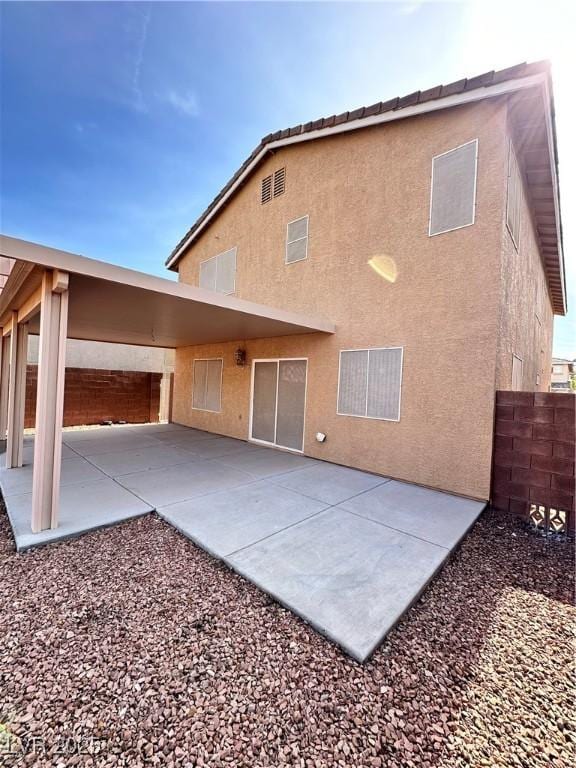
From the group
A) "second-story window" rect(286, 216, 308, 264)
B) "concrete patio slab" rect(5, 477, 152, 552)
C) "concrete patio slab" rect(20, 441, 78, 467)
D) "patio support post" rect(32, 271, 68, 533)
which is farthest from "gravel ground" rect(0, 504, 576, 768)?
"second-story window" rect(286, 216, 308, 264)

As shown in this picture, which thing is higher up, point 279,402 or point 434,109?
point 434,109

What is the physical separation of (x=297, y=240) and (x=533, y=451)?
22.0ft

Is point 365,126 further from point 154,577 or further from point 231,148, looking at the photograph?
point 154,577

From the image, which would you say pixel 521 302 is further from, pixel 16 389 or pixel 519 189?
pixel 16 389

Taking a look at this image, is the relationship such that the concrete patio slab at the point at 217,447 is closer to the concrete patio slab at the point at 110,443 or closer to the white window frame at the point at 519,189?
the concrete patio slab at the point at 110,443

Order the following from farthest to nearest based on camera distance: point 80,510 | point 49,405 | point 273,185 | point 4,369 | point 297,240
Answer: point 273,185, point 297,240, point 4,369, point 80,510, point 49,405

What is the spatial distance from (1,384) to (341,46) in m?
10.3

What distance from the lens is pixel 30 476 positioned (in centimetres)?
589

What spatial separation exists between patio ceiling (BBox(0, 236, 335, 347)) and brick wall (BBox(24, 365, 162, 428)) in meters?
3.89

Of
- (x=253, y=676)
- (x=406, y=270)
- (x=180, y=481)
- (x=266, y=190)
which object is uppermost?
(x=266, y=190)

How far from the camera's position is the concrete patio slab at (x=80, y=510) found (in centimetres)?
380

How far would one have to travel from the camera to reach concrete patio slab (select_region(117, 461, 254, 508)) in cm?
514

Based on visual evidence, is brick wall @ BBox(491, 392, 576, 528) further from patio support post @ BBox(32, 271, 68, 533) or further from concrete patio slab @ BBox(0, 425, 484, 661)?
patio support post @ BBox(32, 271, 68, 533)

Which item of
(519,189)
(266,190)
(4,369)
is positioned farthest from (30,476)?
(519,189)
